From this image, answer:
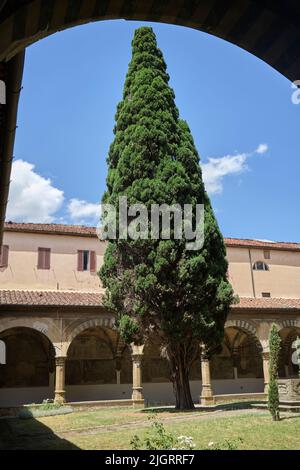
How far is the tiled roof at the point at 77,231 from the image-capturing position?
23.3 metres

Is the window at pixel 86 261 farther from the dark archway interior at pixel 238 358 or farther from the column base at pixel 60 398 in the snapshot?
the dark archway interior at pixel 238 358

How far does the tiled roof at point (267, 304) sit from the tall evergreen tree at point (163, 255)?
5.59 m

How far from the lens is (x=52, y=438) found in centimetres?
1037

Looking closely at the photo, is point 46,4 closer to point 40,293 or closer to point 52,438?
point 52,438

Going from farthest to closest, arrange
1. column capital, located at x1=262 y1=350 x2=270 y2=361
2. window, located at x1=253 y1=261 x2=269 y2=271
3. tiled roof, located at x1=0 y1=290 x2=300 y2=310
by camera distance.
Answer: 1. window, located at x1=253 y1=261 x2=269 y2=271
2. column capital, located at x1=262 y1=350 x2=270 y2=361
3. tiled roof, located at x1=0 y1=290 x2=300 y2=310

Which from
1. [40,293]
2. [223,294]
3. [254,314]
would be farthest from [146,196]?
[254,314]

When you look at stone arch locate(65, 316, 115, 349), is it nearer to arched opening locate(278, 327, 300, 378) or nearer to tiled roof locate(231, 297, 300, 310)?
tiled roof locate(231, 297, 300, 310)

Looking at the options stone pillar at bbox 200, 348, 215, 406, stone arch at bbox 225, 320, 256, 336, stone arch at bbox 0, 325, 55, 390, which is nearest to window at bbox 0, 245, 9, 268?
stone arch at bbox 0, 325, 55, 390

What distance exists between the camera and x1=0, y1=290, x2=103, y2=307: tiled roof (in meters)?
19.4

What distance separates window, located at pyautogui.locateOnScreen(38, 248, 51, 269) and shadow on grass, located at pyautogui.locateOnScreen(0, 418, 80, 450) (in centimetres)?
985

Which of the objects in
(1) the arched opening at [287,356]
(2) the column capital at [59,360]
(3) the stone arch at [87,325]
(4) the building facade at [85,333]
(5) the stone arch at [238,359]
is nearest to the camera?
(2) the column capital at [59,360]

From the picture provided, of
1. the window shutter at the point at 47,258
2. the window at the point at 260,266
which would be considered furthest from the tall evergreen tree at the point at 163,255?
the window at the point at 260,266

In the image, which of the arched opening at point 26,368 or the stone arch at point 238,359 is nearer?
the arched opening at point 26,368
